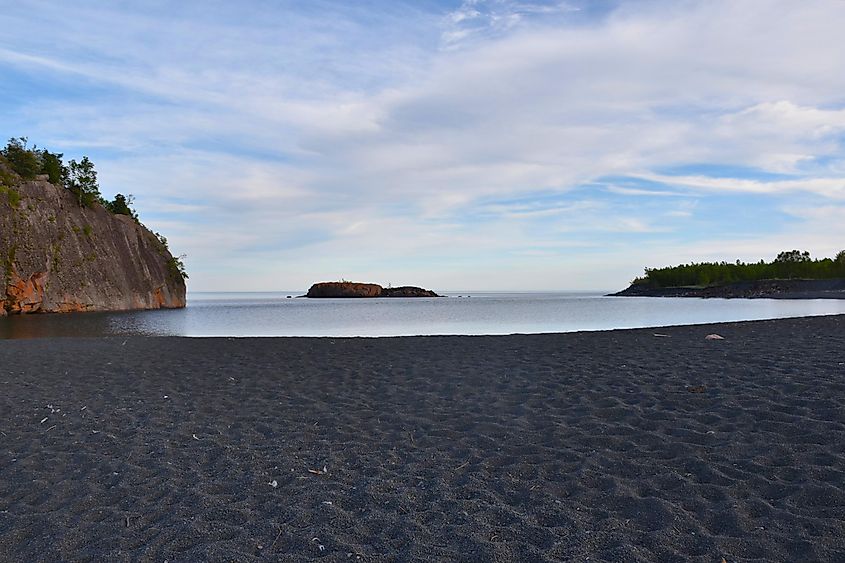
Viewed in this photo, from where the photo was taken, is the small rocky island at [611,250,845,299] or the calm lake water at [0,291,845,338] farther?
the small rocky island at [611,250,845,299]

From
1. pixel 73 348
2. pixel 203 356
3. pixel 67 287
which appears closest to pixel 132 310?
pixel 67 287

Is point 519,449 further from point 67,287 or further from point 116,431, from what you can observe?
point 67,287

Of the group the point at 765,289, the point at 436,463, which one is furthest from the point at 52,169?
the point at 765,289

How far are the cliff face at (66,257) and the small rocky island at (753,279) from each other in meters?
76.5

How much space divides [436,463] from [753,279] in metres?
116

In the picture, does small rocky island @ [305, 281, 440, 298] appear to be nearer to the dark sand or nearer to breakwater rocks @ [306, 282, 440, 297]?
breakwater rocks @ [306, 282, 440, 297]

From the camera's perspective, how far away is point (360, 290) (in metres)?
144

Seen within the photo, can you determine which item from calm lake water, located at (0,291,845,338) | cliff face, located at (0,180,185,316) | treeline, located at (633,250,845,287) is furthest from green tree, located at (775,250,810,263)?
cliff face, located at (0,180,185,316)

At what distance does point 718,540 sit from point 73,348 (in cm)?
1772

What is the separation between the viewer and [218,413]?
8.53 m

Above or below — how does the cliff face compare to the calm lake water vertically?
above

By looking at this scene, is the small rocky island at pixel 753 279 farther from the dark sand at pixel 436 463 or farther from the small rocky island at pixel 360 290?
the dark sand at pixel 436 463

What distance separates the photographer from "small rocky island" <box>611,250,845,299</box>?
90.8m

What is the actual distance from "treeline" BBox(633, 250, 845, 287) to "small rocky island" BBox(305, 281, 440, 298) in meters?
55.1
